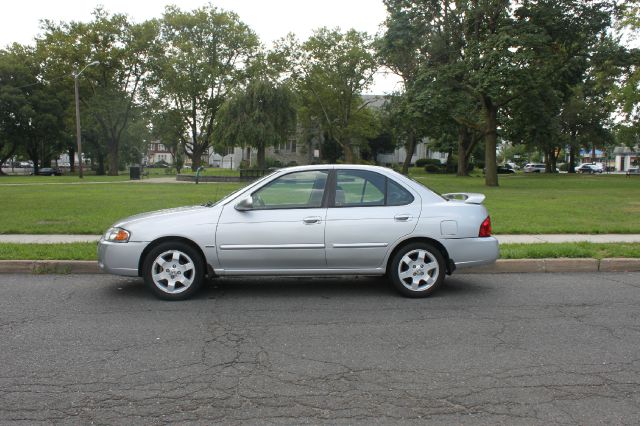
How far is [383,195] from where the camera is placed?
21.8 feet

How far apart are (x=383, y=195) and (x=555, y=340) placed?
2.56m

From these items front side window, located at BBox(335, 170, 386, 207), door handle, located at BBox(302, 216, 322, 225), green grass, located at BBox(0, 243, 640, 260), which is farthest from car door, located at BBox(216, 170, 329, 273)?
green grass, located at BBox(0, 243, 640, 260)

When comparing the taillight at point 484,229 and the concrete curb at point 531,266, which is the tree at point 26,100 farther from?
the taillight at point 484,229

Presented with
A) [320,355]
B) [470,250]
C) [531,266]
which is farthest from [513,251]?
[320,355]

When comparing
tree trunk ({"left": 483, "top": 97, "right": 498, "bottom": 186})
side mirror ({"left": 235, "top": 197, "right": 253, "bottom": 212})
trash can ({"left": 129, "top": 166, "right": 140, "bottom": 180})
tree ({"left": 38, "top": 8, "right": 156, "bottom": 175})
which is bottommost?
side mirror ({"left": 235, "top": 197, "right": 253, "bottom": 212})

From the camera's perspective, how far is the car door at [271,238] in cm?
632

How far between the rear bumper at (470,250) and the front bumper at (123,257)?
3.59m

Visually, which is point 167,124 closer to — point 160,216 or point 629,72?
point 629,72

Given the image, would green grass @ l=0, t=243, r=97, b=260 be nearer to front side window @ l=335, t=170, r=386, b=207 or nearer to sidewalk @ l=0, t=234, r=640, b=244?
sidewalk @ l=0, t=234, r=640, b=244

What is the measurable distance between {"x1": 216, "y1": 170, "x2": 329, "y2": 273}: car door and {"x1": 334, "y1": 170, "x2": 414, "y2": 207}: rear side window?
0.32 metres

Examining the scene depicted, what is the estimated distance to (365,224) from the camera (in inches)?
253

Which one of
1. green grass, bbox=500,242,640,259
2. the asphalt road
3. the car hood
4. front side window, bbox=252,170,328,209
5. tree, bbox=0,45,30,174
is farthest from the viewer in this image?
tree, bbox=0,45,30,174

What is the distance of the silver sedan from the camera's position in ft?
20.8

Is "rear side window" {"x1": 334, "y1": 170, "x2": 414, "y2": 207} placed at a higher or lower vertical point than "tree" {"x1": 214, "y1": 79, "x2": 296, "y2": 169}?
lower
